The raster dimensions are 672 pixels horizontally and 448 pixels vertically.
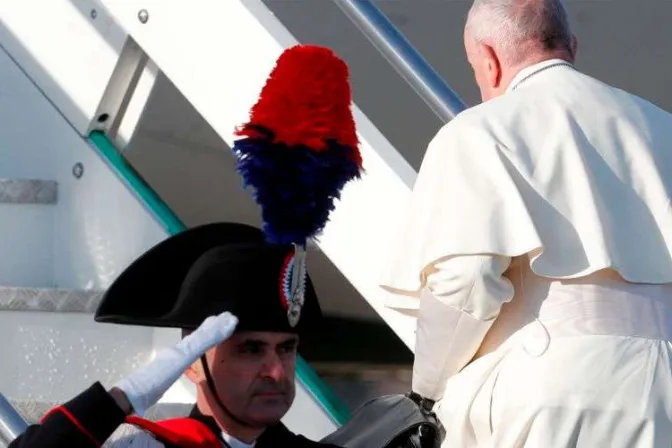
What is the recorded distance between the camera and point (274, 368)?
90.6 inches

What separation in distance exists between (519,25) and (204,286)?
0.67 metres

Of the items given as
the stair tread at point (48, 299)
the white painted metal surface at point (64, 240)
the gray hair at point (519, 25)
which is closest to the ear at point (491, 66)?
the gray hair at point (519, 25)

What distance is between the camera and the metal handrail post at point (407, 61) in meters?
3.03

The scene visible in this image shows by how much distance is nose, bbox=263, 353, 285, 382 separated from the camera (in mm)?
2289

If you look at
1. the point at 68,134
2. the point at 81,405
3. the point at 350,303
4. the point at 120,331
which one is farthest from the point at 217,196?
the point at 81,405

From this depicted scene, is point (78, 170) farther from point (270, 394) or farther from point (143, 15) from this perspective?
point (270, 394)

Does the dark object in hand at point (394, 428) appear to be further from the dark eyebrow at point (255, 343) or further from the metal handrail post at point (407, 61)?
the metal handrail post at point (407, 61)

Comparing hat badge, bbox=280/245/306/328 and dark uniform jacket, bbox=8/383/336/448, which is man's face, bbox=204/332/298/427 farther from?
dark uniform jacket, bbox=8/383/336/448

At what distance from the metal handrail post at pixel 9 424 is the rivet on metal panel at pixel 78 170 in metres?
1.36

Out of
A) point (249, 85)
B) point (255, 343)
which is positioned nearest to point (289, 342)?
point (255, 343)

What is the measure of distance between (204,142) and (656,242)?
110 inches

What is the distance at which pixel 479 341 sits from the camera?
241cm

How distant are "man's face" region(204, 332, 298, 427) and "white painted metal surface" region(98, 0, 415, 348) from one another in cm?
92

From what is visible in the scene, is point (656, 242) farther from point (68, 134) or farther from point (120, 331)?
point (68, 134)
